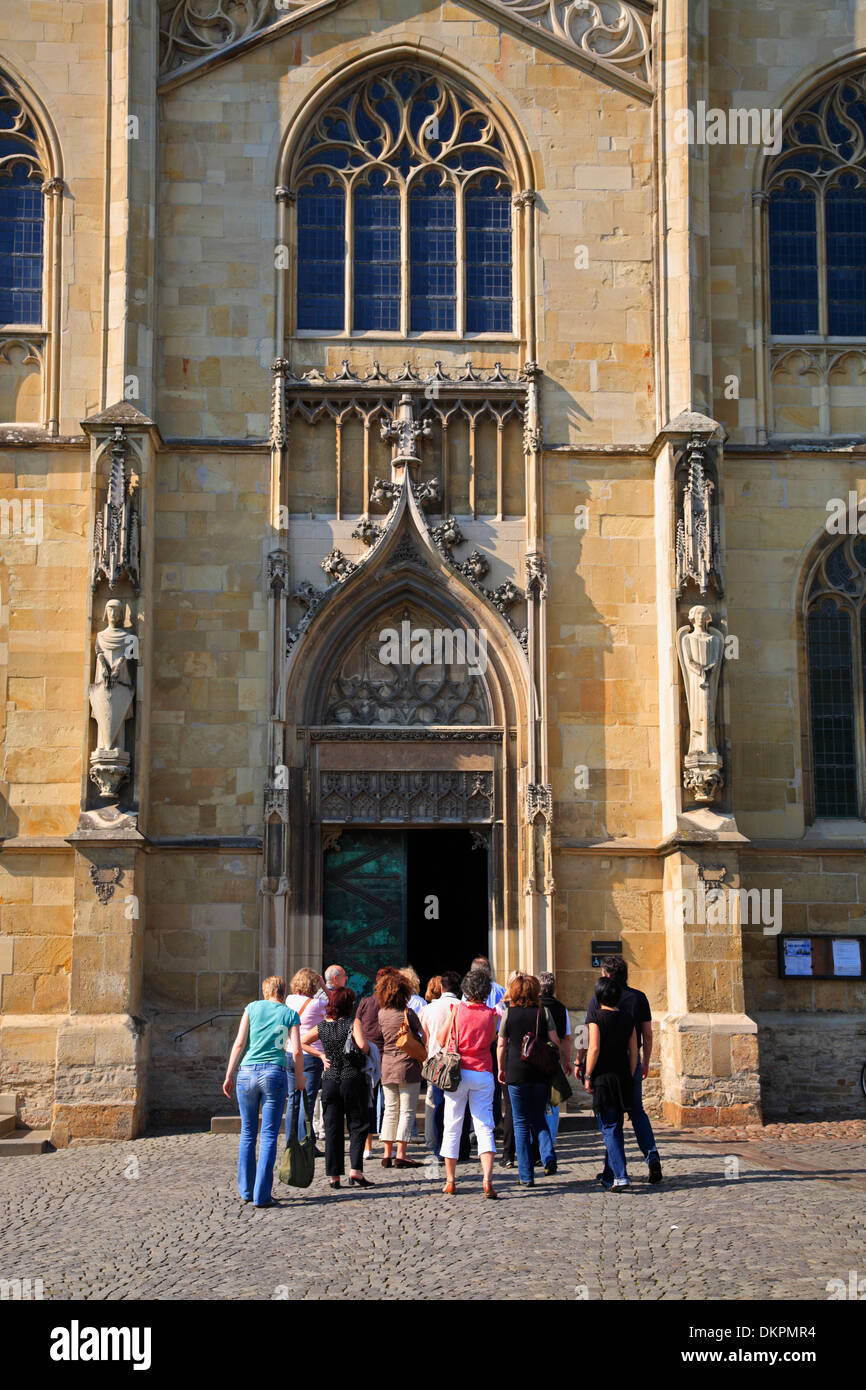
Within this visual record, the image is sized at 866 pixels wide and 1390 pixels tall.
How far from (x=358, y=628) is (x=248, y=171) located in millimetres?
5354

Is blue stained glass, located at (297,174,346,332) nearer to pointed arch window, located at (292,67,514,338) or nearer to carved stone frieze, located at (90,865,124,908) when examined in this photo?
pointed arch window, located at (292,67,514,338)

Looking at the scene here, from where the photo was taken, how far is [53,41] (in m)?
18.4

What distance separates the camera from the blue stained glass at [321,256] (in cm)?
1848

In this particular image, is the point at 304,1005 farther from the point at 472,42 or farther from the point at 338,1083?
the point at 472,42

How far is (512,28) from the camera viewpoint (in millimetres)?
18828

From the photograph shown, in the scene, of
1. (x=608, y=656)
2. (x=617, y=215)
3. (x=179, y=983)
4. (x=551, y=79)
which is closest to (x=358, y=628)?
(x=608, y=656)

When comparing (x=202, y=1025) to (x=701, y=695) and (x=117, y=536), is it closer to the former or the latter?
(x=117, y=536)

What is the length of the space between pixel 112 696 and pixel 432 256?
640 centimetres

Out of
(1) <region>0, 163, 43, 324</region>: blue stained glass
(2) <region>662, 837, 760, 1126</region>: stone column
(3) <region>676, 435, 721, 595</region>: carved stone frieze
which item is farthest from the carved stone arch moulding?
(1) <region>0, 163, 43, 324</region>: blue stained glass

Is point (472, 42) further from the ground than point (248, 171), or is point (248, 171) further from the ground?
point (472, 42)

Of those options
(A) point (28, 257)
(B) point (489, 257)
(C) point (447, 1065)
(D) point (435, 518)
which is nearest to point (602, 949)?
(D) point (435, 518)

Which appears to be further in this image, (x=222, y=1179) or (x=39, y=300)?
(x=39, y=300)

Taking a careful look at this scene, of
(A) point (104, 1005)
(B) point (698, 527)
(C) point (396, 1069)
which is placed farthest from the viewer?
(B) point (698, 527)

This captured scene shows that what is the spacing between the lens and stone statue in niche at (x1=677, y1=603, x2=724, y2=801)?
54.6ft
